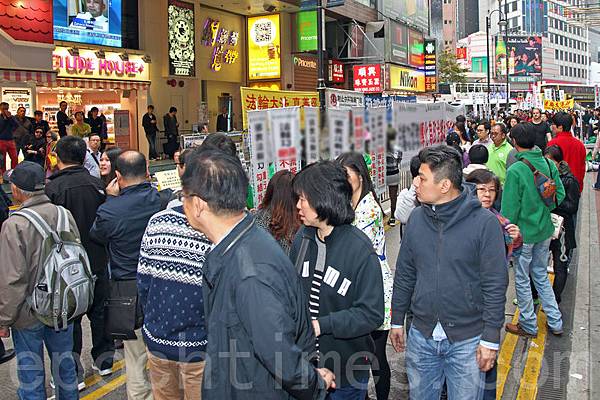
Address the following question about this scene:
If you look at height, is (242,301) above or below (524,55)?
below

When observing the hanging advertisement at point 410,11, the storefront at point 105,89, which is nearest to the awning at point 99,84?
the storefront at point 105,89

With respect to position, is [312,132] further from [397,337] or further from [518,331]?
[397,337]

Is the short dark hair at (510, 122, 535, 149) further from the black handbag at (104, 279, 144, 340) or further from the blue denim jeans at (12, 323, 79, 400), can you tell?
the blue denim jeans at (12, 323, 79, 400)

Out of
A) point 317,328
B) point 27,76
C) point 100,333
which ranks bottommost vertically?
point 100,333

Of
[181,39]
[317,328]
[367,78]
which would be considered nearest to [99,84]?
[181,39]

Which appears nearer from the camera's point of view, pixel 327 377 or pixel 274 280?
pixel 274 280

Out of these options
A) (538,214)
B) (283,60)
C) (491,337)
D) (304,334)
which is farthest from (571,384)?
(283,60)

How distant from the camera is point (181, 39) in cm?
2298

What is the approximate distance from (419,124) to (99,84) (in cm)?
1427

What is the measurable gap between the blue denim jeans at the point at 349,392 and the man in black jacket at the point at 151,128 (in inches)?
736

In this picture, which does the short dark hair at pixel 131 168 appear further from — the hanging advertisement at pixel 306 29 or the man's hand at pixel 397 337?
the hanging advertisement at pixel 306 29

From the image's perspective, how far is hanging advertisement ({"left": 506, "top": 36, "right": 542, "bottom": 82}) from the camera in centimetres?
9444

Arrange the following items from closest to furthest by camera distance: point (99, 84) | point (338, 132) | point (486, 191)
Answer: point (486, 191) < point (338, 132) < point (99, 84)

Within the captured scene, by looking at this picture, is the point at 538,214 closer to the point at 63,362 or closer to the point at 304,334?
the point at 304,334
